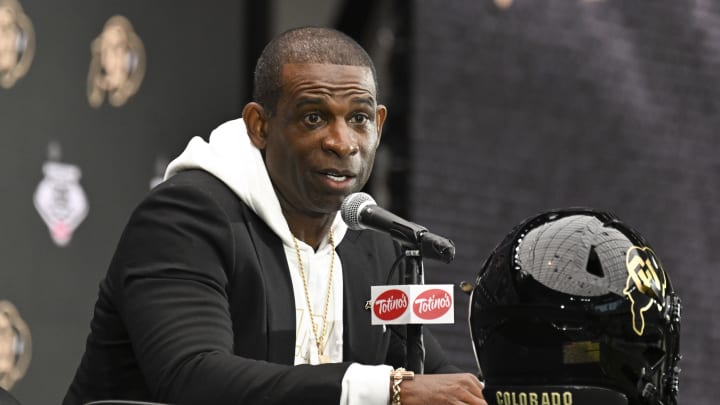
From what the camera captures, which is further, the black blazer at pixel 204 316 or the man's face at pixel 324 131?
the man's face at pixel 324 131

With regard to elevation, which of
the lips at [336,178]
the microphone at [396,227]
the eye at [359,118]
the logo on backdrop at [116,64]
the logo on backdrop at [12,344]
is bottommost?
the logo on backdrop at [12,344]

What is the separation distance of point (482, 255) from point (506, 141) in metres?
0.47

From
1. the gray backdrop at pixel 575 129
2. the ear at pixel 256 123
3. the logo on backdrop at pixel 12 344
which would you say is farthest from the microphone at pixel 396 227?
the gray backdrop at pixel 575 129

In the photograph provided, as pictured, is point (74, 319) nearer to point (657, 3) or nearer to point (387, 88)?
point (387, 88)

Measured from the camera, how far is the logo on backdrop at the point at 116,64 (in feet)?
15.0

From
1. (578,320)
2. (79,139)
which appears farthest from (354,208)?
(79,139)

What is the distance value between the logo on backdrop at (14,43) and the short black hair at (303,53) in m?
1.79

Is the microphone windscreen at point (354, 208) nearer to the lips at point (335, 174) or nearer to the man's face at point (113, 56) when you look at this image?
the lips at point (335, 174)

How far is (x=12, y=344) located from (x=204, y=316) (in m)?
2.03

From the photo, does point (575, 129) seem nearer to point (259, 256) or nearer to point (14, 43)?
point (14, 43)

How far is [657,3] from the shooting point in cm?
626

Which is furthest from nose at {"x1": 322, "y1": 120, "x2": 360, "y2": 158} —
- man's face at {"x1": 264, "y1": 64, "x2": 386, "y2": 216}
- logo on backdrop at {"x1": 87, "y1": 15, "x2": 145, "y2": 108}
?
logo on backdrop at {"x1": 87, "y1": 15, "x2": 145, "y2": 108}

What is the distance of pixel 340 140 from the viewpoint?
2.65 metres

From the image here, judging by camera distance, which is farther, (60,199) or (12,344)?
(60,199)
